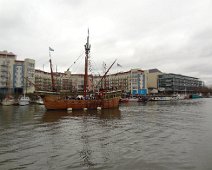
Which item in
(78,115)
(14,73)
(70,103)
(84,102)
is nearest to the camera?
(78,115)

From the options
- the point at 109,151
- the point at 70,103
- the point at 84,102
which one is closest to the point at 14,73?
the point at 70,103

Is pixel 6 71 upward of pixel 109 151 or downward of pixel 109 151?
upward

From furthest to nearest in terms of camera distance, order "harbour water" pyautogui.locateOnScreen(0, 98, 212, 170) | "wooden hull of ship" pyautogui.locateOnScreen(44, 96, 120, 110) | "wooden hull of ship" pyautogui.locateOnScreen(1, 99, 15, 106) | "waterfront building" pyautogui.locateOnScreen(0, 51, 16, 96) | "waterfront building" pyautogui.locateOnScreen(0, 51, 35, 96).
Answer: "waterfront building" pyautogui.locateOnScreen(0, 51, 35, 96)
"waterfront building" pyautogui.locateOnScreen(0, 51, 16, 96)
"wooden hull of ship" pyautogui.locateOnScreen(1, 99, 15, 106)
"wooden hull of ship" pyautogui.locateOnScreen(44, 96, 120, 110)
"harbour water" pyautogui.locateOnScreen(0, 98, 212, 170)

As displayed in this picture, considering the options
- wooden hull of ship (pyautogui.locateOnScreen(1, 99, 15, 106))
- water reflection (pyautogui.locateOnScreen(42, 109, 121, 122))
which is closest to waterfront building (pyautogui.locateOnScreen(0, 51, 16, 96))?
wooden hull of ship (pyautogui.locateOnScreen(1, 99, 15, 106))

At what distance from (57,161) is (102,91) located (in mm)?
61460

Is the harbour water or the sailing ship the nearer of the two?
the harbour water

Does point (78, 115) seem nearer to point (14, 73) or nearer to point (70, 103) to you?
point (70, 103)

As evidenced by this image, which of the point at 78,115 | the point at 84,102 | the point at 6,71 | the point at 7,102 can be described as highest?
the point at 6,71

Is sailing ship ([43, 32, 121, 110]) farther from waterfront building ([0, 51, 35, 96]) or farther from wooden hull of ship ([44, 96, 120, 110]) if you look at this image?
waterfront building ([0, 51, 35, 96])

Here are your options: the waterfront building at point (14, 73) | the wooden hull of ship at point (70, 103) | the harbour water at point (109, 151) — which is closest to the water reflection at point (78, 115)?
the wooden hull of ship at point (70, 103)

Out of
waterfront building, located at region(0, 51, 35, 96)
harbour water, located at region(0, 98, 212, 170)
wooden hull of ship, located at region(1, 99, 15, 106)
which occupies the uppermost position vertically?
waterfront building, located at region(0, 51, 35, 96)

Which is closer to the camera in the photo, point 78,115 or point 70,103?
point 78,115

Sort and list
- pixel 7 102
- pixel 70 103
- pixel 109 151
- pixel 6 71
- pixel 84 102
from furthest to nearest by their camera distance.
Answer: pixel 6 71 < pixel 7 102 < pixel 84 102 < pixel 70 103 < pixel 109 151

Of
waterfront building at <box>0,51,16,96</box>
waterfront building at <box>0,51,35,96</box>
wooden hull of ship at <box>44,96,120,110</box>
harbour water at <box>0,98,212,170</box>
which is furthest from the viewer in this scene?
waterfront building at <box>0,51,35,96</box>
